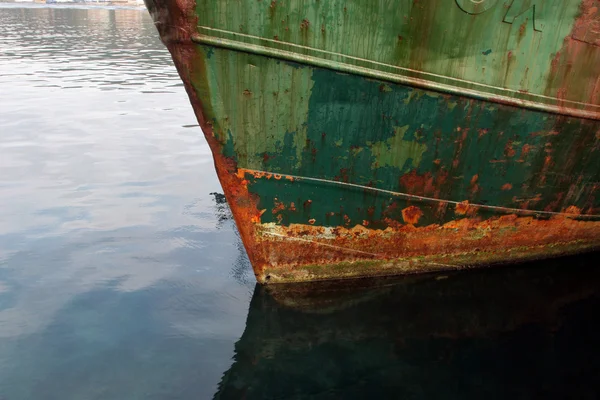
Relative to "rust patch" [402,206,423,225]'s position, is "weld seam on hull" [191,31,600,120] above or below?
above

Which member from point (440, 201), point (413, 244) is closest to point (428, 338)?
point (413, 244)

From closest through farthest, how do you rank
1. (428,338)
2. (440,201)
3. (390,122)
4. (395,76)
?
(395,76)
(390,122)
(428,338)
(440,201)

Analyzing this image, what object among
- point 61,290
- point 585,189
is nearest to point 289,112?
point 61,290

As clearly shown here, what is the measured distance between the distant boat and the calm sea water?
0.44m

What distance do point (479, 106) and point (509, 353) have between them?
1976 millimetres

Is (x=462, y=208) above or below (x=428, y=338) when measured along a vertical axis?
above

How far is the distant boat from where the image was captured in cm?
346

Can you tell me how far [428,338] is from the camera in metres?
4.05

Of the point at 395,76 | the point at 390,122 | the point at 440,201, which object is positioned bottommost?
the point at 440,201

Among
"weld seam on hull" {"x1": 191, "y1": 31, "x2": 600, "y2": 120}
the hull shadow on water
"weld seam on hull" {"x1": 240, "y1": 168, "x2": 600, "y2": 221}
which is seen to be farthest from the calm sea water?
"weld seam on hull" {"x1": 191, "y1": 31, "x2": 600, "y2": 120}

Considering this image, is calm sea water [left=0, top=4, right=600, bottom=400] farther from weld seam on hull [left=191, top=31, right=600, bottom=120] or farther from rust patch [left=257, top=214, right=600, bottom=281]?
weld seam on hull [left=191, top=31, right=600, bottom=120]

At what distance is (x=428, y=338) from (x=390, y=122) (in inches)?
71.0

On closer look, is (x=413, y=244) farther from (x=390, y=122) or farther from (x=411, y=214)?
(x=390, y=122)

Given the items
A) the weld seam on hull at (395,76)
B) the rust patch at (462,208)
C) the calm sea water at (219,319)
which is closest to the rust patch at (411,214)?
the rust patch at (462,208)
